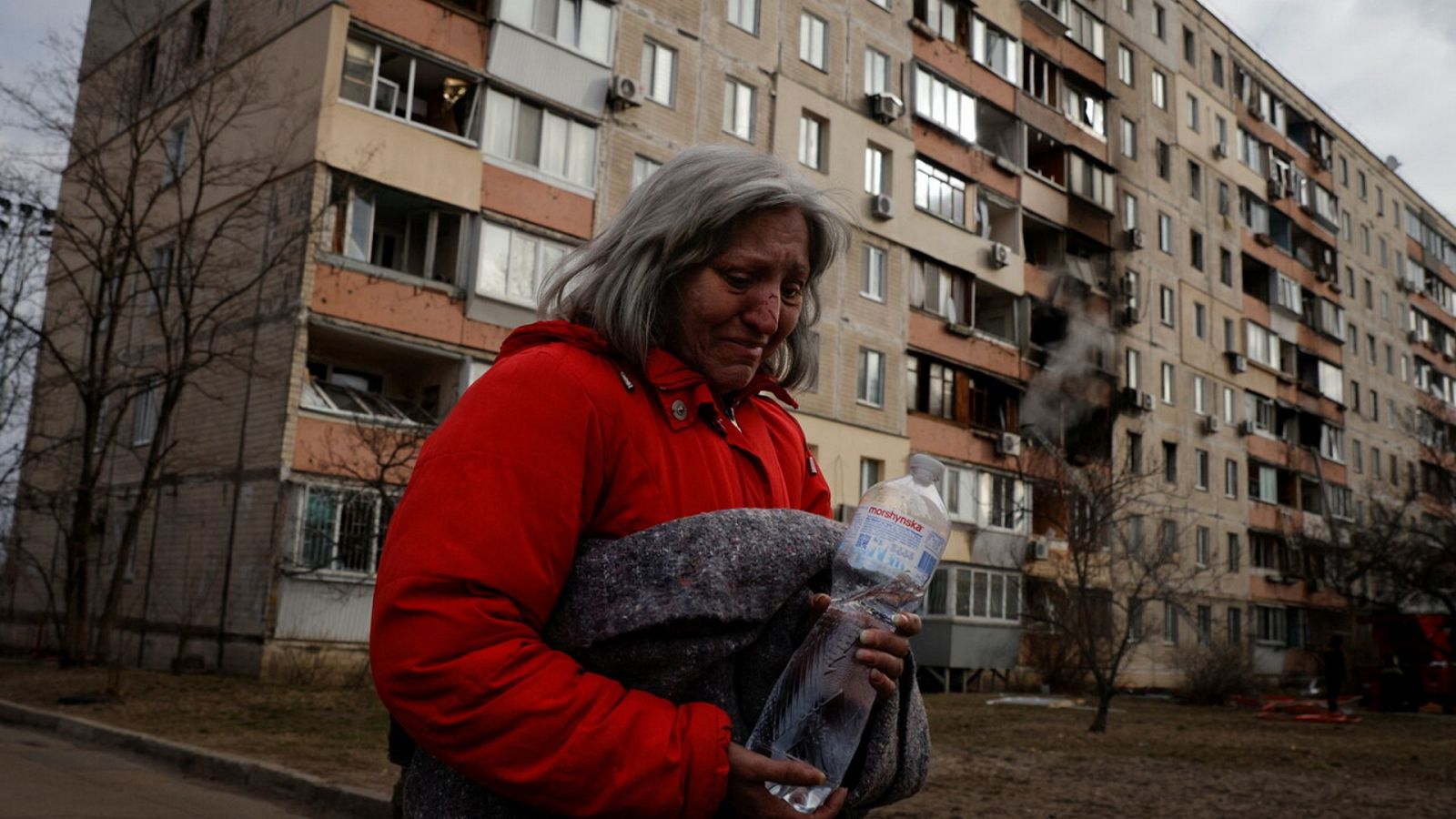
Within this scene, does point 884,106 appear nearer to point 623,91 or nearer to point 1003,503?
point 623,91

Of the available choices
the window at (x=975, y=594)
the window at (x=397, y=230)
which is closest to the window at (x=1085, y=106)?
the window at (x=975, y=594)

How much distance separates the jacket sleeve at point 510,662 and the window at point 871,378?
28637 millimetres

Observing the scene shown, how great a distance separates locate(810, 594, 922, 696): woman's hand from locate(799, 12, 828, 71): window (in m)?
29.4

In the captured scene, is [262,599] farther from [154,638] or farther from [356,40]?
[356,40]

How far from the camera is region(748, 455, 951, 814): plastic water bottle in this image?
6.42 ft

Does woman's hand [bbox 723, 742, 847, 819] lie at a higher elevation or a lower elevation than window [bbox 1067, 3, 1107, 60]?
lower

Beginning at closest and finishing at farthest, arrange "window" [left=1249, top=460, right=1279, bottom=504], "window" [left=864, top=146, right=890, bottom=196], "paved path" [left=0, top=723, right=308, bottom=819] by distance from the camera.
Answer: "paved path" [left=0, top=723, right=308, bottom=819]
"window" [left=864, top=146, right=890, bottom=196]
"window" [left=1249, top=460, right=1279, bottom=504]

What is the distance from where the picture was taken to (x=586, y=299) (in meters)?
2.25

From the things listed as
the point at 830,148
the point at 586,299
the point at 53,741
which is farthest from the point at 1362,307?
the point at 586,299

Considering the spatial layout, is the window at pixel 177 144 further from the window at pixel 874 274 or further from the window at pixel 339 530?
the window at pixel 874 274

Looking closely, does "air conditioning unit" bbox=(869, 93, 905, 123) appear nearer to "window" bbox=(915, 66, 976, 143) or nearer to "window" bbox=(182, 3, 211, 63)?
"window" bbox=(915, 66, 976, 143)

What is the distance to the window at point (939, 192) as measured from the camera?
33031 millimetres

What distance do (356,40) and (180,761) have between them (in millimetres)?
14283

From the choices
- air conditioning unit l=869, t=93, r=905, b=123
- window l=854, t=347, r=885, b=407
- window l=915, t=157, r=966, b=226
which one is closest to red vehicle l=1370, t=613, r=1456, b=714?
window l=854, t=347, r=885, b=407
